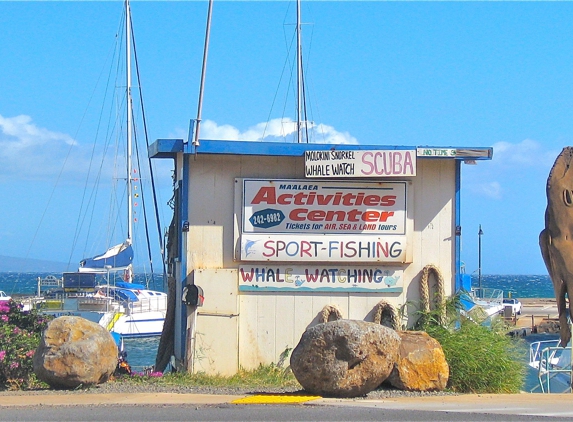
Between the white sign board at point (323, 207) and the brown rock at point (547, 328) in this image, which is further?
the brown rock at point (547, 328)

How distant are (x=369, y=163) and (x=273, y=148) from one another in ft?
5.44

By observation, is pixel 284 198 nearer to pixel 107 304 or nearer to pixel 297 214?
pixel 297 214

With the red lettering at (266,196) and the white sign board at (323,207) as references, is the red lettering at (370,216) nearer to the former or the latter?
the white sign board at (323,207)

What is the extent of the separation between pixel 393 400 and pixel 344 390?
26.5 inches

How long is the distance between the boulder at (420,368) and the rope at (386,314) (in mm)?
1815

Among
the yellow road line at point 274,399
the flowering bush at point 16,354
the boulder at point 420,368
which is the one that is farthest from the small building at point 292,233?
the yellow road line at point 274,399

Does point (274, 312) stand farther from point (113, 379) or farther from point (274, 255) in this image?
point (113, 379)

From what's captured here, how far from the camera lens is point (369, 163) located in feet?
48.4

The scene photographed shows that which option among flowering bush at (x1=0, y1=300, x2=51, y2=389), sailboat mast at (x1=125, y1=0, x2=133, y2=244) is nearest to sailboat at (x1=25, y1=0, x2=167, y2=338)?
sailboat mast at (x1=125, y1=0, x2=133, y2=244)

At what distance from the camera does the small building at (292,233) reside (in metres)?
14.7

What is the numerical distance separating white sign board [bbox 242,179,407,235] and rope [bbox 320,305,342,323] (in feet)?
4.28

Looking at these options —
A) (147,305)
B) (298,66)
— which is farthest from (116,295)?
(298,66)

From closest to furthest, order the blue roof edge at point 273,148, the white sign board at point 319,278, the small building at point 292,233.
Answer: the blue roof edge at point 273,148 → the small building at point 292,233 → the white sign board at point 319,278

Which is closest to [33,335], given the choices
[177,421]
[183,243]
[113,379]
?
[113,379]
